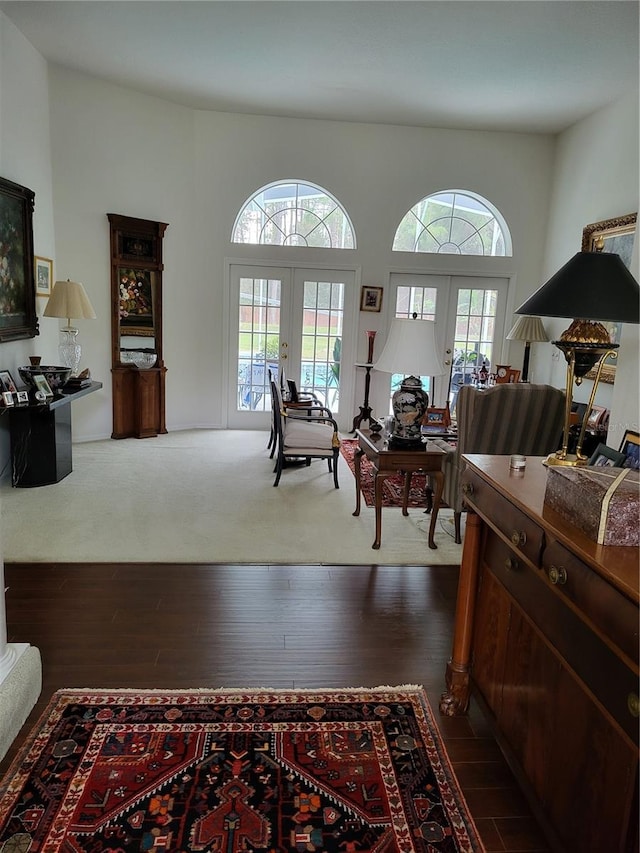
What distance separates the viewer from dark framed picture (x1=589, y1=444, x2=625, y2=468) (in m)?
1.84

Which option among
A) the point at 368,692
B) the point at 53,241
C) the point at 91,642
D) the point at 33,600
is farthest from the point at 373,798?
the point at 53,241

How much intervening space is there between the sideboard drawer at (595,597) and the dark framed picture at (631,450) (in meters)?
0.47

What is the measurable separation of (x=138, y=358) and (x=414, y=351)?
4.08 metres

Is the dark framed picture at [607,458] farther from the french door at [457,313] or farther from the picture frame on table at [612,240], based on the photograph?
the french door at [457,313]

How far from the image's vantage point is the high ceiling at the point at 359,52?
4.35 metres

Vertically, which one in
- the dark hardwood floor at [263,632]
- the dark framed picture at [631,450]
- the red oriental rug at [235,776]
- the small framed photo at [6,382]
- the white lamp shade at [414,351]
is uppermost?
the white lamp shade at [414,351]

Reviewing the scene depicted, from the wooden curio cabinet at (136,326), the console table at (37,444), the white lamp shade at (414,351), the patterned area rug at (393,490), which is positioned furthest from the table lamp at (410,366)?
the wooden curio cabinet at (136,326)

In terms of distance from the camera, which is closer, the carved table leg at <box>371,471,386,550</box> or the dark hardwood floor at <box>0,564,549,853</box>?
the dark hardwood floor at <box>0,564,549,853</box>

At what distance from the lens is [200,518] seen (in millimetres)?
4270

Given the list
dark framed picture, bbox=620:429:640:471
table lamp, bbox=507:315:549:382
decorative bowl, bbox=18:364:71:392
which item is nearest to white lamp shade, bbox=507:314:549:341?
table lamp, bbox=507:315:549:382

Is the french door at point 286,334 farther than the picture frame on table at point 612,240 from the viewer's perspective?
Yes

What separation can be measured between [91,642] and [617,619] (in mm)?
2250

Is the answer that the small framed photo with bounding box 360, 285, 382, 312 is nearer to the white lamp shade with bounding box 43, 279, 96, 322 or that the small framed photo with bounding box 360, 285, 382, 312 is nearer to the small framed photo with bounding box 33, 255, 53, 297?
the white lamp shade with bounding box 43, 279, 96, 322

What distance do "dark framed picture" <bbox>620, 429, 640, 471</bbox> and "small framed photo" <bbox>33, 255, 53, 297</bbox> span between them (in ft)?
17.1
